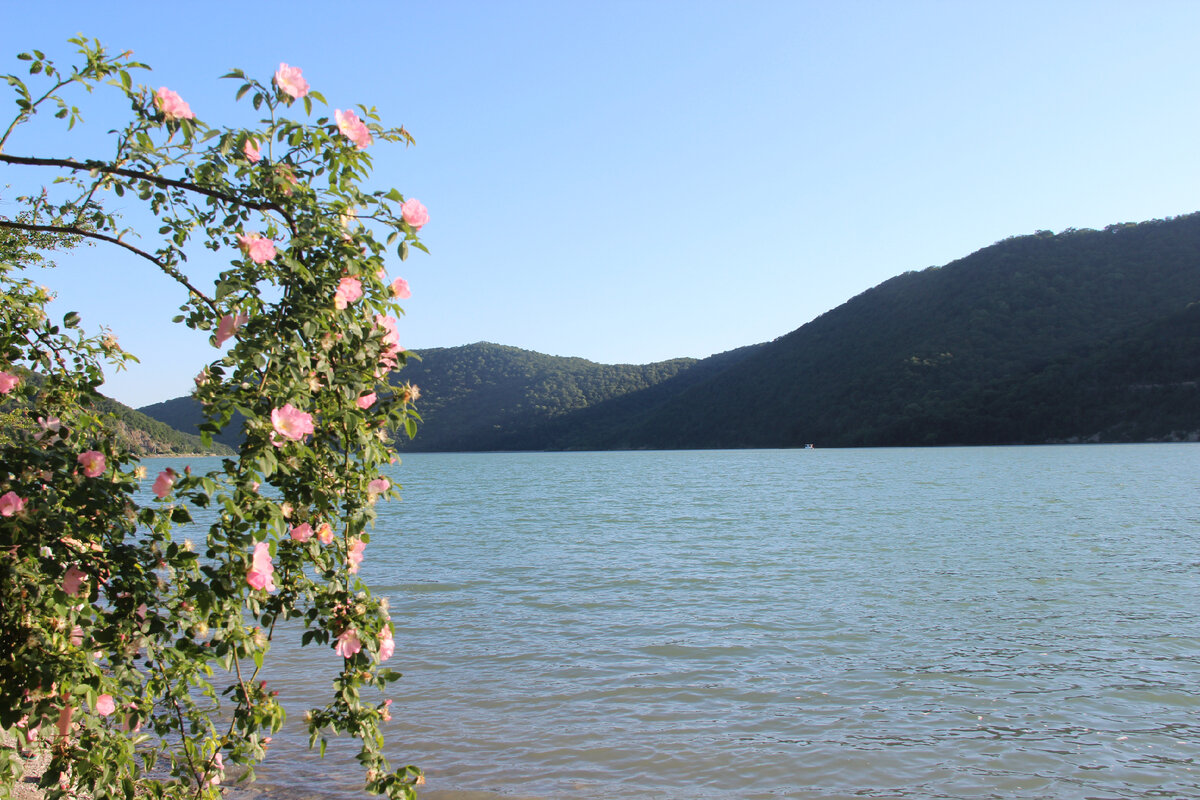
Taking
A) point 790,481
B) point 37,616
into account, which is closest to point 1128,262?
point 790,481

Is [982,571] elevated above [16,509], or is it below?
below

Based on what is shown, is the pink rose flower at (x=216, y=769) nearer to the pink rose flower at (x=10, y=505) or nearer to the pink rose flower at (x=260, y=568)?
the pink rose flower at (x=260, y=568)

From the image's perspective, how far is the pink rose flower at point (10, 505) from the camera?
2105mm

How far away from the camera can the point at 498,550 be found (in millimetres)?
19219

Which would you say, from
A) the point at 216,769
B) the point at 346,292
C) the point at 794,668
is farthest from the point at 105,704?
the point at 794,668

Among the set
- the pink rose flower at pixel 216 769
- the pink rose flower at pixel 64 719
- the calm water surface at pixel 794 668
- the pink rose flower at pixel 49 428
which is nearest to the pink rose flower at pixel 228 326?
the pink rose flower at pixel 49 428

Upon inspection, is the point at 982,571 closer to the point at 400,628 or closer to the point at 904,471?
the point at 400,628

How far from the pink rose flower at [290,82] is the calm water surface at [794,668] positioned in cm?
474

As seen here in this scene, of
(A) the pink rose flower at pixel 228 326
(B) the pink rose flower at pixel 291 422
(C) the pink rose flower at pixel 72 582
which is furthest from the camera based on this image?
(C) the pink rose flower at pixel 72 582

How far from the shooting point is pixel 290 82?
220cm

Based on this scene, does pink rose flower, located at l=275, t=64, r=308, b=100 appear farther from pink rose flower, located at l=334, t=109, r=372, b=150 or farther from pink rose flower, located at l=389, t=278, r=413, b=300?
pink rose flower, located at l=389, t=278, r=413, b=300

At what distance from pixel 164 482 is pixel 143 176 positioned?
887mm

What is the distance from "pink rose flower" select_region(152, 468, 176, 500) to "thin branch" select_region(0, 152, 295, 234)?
0.76 meters

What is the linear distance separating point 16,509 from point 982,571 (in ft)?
47.6
